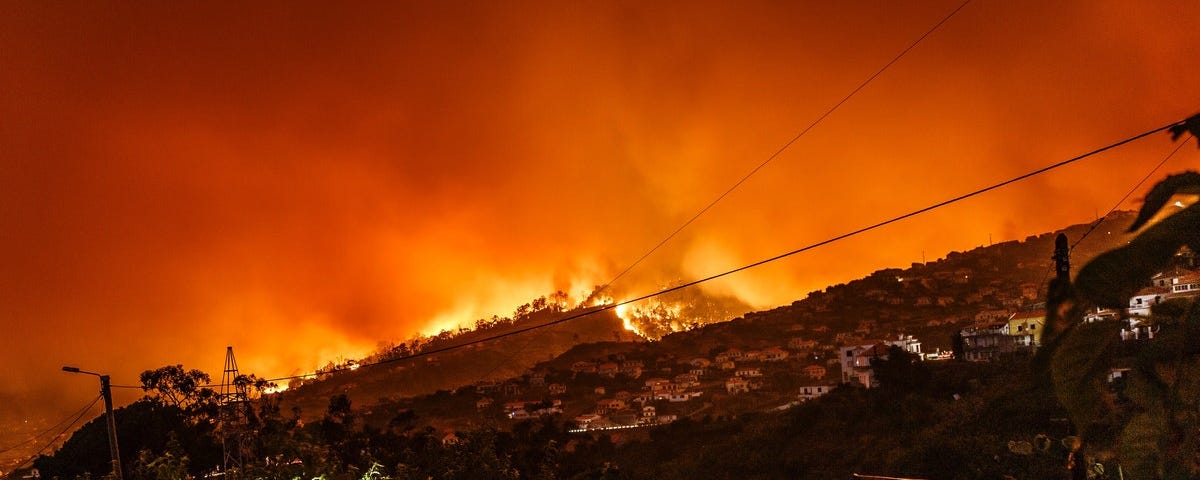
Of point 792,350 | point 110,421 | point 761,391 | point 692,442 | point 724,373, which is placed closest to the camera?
point 110,421

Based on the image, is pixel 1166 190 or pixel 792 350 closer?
pixel 1166 190

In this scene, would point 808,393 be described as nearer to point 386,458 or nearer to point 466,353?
point 386,458

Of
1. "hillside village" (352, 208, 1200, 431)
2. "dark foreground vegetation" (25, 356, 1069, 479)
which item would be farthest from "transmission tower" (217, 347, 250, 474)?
"hillside village" (352, 208, 1200, 431)

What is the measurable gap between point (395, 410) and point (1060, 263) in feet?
161

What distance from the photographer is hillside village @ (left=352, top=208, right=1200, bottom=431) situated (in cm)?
4756

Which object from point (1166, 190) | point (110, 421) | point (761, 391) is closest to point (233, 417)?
point (110, 421)

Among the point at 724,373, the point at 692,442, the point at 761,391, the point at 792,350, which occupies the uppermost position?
the point at 792,350

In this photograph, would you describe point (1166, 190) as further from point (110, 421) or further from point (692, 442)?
point (692, 442)

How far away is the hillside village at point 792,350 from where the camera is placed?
47.6 metres

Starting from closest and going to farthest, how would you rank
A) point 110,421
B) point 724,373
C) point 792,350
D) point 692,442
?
1. point 110,421
2. point 692,442
3. point 724,373
4. point 792,350

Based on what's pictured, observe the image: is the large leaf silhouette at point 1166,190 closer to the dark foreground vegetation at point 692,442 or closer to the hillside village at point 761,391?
the hillside village at point 761,391

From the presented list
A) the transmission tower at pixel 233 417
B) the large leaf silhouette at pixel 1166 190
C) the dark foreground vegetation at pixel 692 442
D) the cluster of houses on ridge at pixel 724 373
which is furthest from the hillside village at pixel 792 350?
the large leaf silhouette at pixel 1166 190

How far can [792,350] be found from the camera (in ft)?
210

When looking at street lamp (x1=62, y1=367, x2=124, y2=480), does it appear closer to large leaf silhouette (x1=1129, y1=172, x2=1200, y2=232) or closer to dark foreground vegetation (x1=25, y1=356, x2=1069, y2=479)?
dark foreground vegetation (x1=25, y1=356, x2=1069, y2=479)
